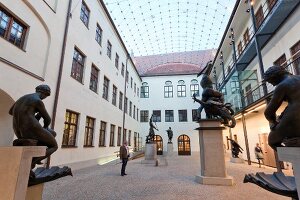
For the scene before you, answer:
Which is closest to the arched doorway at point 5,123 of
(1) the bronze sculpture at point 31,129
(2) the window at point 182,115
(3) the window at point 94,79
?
(1) the bronze sculpture at point 31,129

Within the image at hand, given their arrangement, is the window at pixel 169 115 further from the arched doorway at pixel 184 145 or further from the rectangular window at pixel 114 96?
the rectangular window at pixel 114 96

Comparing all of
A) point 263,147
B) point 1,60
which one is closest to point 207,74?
point 1,60

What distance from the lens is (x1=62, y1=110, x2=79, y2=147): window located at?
392 inches

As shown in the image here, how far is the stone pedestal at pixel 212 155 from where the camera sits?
6480 mm

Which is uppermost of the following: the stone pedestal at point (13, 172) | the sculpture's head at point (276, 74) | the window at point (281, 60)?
the window at point (281, 60)

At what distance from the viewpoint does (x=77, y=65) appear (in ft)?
38.2

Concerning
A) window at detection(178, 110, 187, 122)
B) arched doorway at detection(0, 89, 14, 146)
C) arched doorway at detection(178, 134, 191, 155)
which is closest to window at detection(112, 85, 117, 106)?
arched doorway at detection(0, 89, 14, 146)

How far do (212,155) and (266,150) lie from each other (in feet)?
30.5

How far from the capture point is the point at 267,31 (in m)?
12.2

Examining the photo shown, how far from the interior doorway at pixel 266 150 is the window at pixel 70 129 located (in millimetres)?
13576

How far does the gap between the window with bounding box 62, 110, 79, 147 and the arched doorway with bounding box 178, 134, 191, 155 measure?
21.6m

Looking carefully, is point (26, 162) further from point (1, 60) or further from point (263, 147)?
point (263, 147)

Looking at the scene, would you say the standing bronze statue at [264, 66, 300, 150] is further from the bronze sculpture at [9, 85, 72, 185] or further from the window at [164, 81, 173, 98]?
the window at [164, 81, 173, 98]

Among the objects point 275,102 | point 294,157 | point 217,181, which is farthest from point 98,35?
point 294,157
